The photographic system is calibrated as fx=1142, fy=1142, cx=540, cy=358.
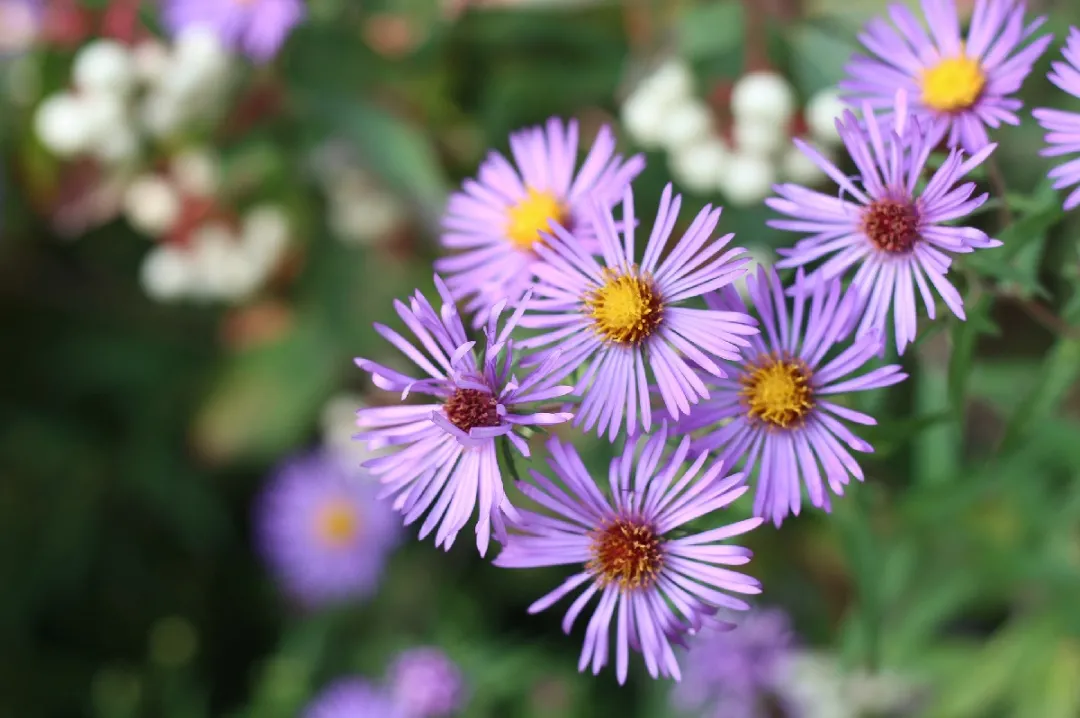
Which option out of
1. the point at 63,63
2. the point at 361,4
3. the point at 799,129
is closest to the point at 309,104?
the point at 361,4

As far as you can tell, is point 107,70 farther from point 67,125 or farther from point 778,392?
point 778,392

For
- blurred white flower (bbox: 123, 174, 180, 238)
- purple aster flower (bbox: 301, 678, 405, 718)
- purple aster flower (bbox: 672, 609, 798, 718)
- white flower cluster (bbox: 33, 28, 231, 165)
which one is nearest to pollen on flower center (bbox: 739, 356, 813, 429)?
purple aster flower (bbox: 672, 609, 798, 718)

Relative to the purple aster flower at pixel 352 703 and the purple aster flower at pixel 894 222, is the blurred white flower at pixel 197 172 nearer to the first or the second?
the purple aster flower at pixel 352 703

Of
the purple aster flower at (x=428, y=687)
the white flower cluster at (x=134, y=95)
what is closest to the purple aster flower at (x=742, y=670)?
the purple aster flower at (x=428, y=687)

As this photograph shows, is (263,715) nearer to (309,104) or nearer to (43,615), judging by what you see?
(43,615)

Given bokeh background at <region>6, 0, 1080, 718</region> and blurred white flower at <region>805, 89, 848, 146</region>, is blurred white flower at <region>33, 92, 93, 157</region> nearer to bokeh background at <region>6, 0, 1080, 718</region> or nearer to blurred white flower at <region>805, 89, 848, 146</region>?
bokeh background at <region>6, 0, 1080, 718</region>

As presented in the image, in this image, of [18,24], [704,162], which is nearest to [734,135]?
[704,162]

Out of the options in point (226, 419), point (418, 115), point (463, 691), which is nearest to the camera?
point (463, 691)
